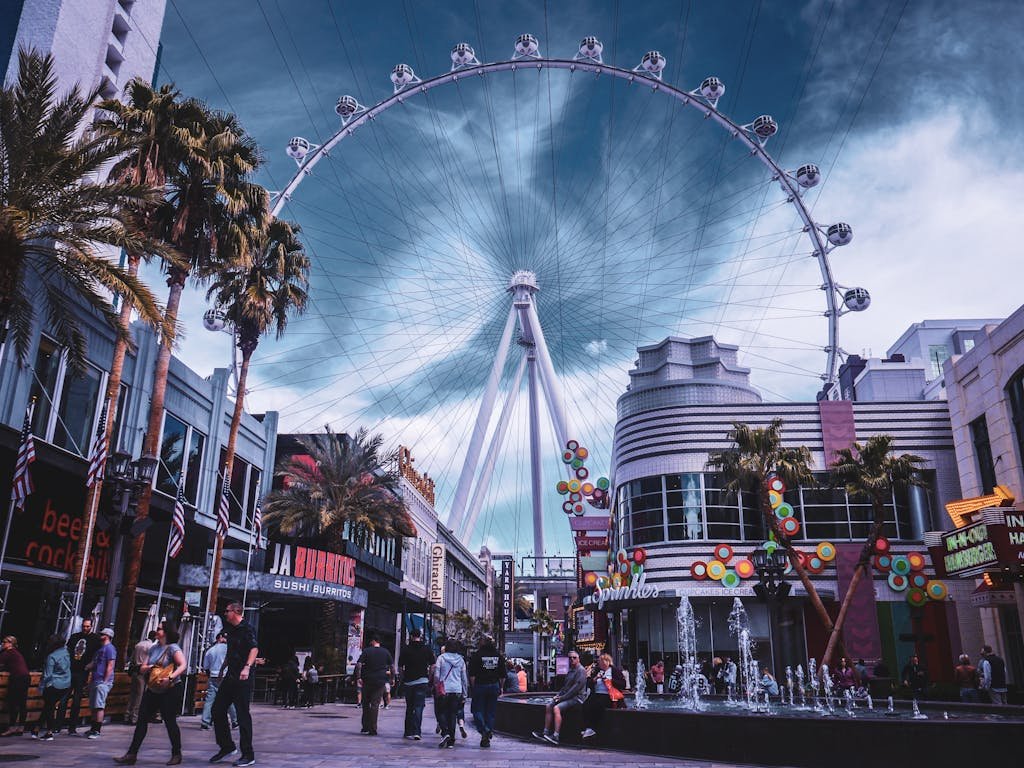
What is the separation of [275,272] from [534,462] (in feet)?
83.3

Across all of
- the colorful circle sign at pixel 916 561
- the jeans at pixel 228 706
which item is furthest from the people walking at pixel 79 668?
the colorful circle sign at pixel 916 561

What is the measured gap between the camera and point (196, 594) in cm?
3606

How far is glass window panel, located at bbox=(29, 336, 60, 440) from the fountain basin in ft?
55.1

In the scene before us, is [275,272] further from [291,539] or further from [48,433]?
[291,539]

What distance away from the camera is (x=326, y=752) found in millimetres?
12805

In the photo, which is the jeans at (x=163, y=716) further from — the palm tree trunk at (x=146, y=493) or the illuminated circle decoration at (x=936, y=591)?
the illuminated circle decoration at (x=936, y=591)

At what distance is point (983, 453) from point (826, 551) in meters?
9.19

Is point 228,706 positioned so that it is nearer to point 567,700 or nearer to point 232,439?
point 567,700

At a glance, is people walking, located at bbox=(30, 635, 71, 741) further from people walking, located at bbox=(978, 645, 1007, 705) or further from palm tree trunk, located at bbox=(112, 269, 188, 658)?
people walking, located at bbox=(978, 645, 1007, 705)

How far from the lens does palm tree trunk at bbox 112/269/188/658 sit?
2188 cm

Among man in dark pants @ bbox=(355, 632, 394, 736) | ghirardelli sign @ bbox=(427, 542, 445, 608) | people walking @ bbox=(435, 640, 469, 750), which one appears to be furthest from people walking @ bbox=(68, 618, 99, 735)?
ghirardelli sign @ bbox=(427, 542, 445, 608)

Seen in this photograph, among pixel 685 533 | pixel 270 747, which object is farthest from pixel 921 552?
pixel 270 747

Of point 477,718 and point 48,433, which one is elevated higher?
point 48,433

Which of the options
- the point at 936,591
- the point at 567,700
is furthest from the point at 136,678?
the point at 936,591
